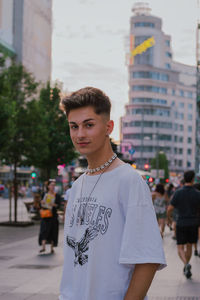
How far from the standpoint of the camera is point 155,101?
138750mm

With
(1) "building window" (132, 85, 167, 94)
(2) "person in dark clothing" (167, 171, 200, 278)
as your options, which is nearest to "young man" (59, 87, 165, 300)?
(2) "person in dark clothing" (167, 171, 200, 278)

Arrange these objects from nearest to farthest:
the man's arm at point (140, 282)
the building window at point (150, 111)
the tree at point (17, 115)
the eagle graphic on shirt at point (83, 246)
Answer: the man's arm at point (140, 282)
the eagle graphic on shirt at point (83, 246)
the tree at point (17, 115)
the building window at point (150, 111)

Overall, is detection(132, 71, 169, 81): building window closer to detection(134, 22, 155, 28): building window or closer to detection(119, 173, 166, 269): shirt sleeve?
detection(134, 22, 155, 28): building window

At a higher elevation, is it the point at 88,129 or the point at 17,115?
the point at 17,115

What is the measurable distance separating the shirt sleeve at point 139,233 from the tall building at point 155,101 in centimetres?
12661

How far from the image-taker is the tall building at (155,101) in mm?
134000

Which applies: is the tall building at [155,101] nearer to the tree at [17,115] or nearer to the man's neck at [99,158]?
the tree at [17,115]

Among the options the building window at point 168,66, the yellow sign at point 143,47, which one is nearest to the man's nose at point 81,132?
the yellow sign at point 143,47

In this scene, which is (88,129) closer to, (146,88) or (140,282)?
(140,282)

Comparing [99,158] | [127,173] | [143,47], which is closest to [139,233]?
[127,173]

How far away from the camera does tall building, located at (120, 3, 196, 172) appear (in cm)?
13400

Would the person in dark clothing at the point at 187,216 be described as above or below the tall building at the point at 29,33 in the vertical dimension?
below

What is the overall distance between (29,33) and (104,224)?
298 feet

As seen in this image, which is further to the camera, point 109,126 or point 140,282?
point 109,126
